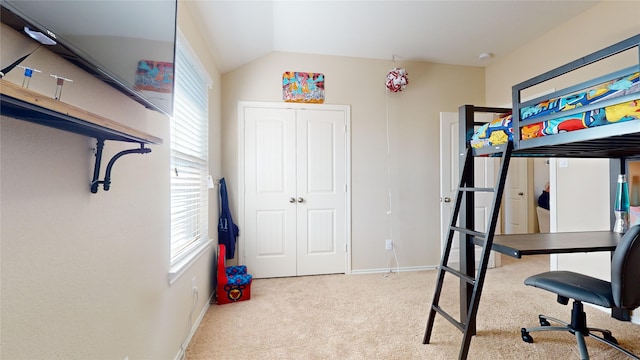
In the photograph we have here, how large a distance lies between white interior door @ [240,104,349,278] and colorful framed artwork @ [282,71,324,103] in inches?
4.7

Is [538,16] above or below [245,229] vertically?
above

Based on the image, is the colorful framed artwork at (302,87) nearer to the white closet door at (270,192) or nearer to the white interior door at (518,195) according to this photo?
the white closet door at (270,192)

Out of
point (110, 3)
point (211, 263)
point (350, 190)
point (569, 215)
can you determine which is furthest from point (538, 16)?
point (211, 263)

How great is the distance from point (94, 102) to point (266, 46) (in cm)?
248

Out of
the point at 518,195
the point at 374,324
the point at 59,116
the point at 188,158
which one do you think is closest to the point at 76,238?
the point at 59,116

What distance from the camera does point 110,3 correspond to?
895 mm

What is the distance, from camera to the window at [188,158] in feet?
6.25

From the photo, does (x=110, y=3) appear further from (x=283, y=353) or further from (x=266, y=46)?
(x=266, y=46)

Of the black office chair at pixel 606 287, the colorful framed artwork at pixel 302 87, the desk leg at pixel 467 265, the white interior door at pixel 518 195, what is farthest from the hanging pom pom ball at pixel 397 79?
the white interior door at pixel 518 195

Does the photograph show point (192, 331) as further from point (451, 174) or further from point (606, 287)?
point (451, 174)

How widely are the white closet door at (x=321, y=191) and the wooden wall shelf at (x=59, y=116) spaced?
2398 mm

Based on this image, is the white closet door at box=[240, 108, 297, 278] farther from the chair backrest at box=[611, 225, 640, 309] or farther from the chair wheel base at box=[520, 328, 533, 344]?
the chair backrest at box=[611, 225, 640, 309]

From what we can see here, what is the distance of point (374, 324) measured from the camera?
2.26m

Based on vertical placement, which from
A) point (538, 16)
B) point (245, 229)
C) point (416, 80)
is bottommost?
point (245, 229)
